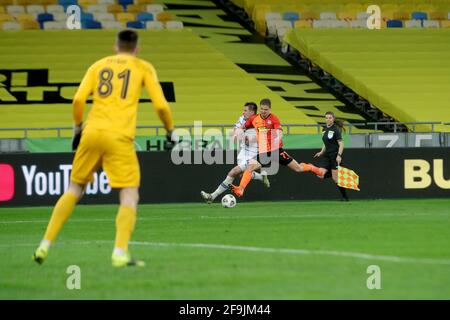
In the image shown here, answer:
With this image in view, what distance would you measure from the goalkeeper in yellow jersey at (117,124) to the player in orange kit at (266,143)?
37.5ft

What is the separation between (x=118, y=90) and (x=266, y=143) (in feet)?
40.0

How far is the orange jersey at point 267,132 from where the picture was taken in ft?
74.2

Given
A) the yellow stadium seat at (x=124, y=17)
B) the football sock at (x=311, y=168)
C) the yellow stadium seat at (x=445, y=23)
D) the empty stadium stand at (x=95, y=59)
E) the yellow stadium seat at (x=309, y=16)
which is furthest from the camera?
the yellow stadium seat at (x=445, y=23)

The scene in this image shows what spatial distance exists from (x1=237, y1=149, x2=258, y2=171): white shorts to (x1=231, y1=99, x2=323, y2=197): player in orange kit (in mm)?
93

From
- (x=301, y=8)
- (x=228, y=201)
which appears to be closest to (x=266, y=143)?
(x=228, y=201)

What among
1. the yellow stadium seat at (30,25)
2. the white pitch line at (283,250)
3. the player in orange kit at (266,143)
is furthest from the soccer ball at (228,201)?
the yellow stadium seat at (30,25)

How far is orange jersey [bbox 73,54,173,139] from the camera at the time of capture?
1073 cm

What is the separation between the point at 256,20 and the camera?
37.6 m

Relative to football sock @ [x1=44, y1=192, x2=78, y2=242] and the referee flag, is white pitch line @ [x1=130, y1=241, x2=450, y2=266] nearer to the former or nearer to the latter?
football sock @ [x1=44, y1=192, x2=78, y2=242]

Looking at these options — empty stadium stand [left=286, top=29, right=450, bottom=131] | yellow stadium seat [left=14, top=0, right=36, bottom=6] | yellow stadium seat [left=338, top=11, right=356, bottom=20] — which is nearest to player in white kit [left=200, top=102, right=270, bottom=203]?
empty stadium stand [left=286, top=29, right=450, bottom=131]

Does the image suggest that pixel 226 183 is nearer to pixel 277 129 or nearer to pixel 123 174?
pixel 277 129

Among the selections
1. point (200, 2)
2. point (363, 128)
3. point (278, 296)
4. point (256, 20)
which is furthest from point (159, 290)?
point (200, 2)

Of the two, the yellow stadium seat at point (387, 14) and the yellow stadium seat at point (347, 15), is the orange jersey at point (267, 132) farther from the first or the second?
the yellow stadium seat at point (387, 14)

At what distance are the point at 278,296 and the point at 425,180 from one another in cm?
1646
